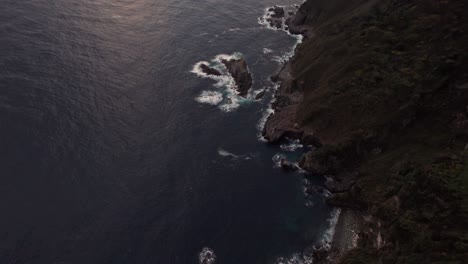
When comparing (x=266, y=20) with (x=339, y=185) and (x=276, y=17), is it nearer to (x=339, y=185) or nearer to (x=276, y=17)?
(x=276, y=17)

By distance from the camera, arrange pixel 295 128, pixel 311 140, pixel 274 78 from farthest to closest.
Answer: pixel 274 78
pixel 295 128
pixel 311 140

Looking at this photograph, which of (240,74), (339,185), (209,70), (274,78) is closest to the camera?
(339,185)

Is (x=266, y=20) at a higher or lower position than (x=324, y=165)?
higher

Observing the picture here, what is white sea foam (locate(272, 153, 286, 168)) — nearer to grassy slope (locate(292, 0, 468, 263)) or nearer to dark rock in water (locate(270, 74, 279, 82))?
grassy slope (locate(292, 0, 468, 263))

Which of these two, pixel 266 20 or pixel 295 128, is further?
pixel 266 20

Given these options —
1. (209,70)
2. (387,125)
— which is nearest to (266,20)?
(209,70)

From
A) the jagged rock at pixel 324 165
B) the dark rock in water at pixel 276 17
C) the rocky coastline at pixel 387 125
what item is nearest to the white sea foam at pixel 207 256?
the rocky coastline at pixel 387 125

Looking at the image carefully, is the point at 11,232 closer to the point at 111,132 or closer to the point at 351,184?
the point at 111,132

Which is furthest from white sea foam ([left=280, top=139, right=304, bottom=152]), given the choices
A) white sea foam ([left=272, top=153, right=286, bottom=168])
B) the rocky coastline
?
white sea foam ([left=272, top=153, right=286, bottom=168])

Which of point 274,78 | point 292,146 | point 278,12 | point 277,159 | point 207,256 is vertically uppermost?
point 278,12
